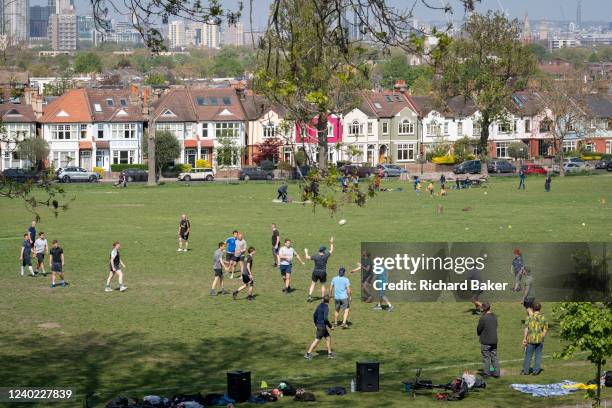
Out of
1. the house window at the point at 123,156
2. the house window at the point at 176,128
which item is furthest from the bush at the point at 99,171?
the house window at the point at 176,128

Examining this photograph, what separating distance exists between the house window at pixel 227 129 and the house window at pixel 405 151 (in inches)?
659

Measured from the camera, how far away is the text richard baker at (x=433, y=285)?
29328mm

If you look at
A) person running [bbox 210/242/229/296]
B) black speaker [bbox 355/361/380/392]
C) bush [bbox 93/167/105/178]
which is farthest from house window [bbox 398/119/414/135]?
black speaker [bbox 355/361/380/392]

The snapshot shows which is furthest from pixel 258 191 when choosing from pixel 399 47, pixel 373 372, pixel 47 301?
pixel 399 47

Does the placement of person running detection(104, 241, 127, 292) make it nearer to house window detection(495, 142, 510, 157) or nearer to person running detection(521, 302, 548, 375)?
person running detection(521, 302, 548, 375)

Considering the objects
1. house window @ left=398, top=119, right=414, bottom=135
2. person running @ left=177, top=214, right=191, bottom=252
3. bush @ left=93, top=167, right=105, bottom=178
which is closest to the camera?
person running @ left=177, top=214, right=191, bottom=252

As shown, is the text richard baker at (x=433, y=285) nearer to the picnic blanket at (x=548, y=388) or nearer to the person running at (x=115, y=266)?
the person running at (x=115, y=266)

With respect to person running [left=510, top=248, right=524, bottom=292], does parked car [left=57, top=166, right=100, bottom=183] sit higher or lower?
higher

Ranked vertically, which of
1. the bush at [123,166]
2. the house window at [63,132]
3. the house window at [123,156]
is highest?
the house window at [63,132]

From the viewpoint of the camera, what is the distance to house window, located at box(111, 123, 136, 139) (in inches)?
4028

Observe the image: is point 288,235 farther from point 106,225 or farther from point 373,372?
point 373,372

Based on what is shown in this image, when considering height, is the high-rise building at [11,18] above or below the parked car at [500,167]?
above

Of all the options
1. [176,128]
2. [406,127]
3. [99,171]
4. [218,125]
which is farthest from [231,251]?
[406,127]

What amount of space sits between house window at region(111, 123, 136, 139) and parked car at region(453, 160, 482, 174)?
29870mm
